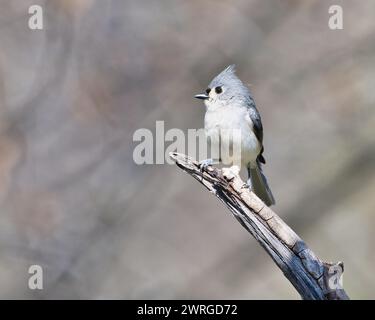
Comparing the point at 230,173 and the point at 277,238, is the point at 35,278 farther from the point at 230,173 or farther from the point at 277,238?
the point at 277,238

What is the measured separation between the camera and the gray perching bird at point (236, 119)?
16.0 feet

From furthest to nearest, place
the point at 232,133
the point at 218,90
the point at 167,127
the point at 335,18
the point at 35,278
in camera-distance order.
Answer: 1. the point at 335,18
2. the point at 167,127
3. the point at 35,278
4. the point at 218,90
5. the point at 232,133

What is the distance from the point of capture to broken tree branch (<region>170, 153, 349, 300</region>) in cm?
360

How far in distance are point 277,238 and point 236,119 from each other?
1.31 metres

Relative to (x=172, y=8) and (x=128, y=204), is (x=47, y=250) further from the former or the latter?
(x=172, y=8)


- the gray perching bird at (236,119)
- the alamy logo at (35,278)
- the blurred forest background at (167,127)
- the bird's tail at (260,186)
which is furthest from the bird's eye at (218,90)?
the alamy logo at (35,278)

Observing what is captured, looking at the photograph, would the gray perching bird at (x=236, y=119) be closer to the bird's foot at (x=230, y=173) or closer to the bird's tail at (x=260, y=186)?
the bird's tail at (x=260, y=186)

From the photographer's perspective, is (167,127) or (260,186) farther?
(167,127)

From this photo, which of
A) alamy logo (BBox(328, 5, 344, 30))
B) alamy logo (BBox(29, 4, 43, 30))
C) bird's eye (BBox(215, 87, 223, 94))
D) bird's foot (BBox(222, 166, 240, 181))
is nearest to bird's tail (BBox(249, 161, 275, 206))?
bird's eye (BBox(215, 87, 223, 94))

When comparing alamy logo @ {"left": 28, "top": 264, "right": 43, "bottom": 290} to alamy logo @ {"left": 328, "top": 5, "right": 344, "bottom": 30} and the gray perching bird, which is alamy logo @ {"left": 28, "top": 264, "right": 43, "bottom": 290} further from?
alamy logo @ {"left": 328, "top": 5, "right": 344, "bottom": 30}

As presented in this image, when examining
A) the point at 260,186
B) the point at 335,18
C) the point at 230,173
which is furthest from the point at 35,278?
the point at 335,18

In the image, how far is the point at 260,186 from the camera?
16.8ft

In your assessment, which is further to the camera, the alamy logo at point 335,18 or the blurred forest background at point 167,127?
the alamy logo at point 335,18

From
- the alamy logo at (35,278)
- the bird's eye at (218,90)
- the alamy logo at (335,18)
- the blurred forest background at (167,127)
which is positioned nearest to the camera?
the bird's eye at (218,90)
